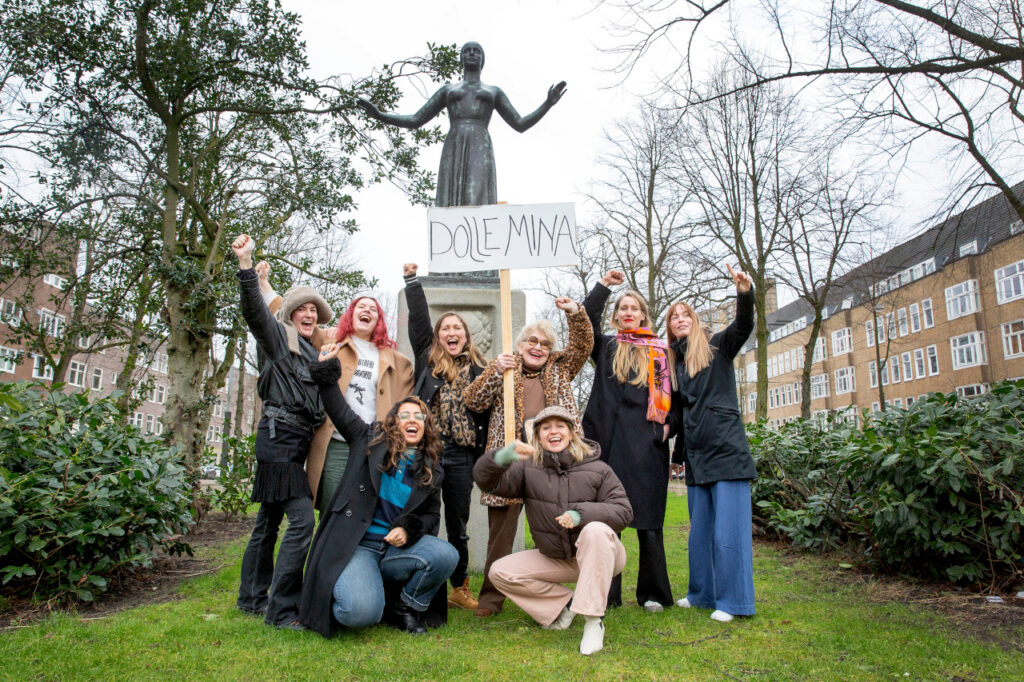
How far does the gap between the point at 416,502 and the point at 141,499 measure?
1.97 m

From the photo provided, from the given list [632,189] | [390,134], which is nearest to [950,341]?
[632,189]

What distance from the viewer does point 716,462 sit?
411cm

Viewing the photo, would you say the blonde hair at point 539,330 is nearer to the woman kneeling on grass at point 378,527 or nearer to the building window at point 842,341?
the woman kneeling on grass at point 378,527

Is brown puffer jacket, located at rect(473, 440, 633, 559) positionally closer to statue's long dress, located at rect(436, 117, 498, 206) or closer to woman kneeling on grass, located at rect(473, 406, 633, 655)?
woman kneeling on grass, located at rect(473, 406, 633, 655)

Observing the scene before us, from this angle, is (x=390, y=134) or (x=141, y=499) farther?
(x=390, y=134)

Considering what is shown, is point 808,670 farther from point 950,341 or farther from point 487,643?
point 950,341

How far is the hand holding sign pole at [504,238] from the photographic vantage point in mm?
4406

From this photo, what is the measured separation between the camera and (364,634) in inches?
143

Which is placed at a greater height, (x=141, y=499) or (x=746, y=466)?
(x=746, y=466)

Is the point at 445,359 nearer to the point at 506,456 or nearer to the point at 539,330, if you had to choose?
the point at 539,330

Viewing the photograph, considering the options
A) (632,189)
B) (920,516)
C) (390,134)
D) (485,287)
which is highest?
(632,189)

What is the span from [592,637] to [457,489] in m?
1.34

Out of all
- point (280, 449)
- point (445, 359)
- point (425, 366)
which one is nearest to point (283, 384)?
point (280, 449)

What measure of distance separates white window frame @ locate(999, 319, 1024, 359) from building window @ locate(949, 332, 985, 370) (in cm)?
148
